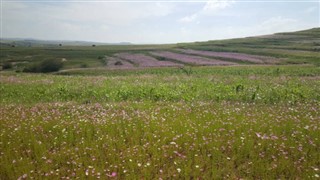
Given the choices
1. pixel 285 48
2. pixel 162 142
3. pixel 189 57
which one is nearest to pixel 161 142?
pixel 162 142

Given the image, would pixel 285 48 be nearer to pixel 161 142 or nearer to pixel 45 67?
pixel 45 67

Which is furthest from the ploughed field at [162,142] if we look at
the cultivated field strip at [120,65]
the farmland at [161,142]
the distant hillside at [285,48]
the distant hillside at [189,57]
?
the distant hillside at [285,48]

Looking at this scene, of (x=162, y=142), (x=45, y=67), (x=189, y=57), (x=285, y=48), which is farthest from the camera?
(x=285, y=48)

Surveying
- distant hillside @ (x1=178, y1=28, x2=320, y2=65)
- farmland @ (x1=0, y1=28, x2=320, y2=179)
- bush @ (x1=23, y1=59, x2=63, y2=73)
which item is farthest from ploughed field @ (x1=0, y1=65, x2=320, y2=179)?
distant hillside @ (x1=178, y1=28, x2=320, y2=65)

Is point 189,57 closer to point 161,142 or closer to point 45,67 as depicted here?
point 45,67

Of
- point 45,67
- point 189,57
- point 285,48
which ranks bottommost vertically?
point 45,67

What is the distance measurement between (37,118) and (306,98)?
43.8ft

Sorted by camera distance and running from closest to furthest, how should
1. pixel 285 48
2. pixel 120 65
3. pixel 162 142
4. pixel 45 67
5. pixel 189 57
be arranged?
1. pixel 162 142
2. pixel 45 67
3. pixel 120 65
4. pixel 189 57
5. pixel 285 48

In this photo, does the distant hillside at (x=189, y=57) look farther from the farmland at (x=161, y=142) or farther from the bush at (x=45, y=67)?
the farmland at (x=161, y=142)

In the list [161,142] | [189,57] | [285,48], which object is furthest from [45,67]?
[285,48]

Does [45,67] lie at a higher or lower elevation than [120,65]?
lower

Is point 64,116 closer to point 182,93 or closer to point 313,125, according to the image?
point 182,93

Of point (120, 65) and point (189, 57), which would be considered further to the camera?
point (189, 57)

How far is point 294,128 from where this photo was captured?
369 inches
